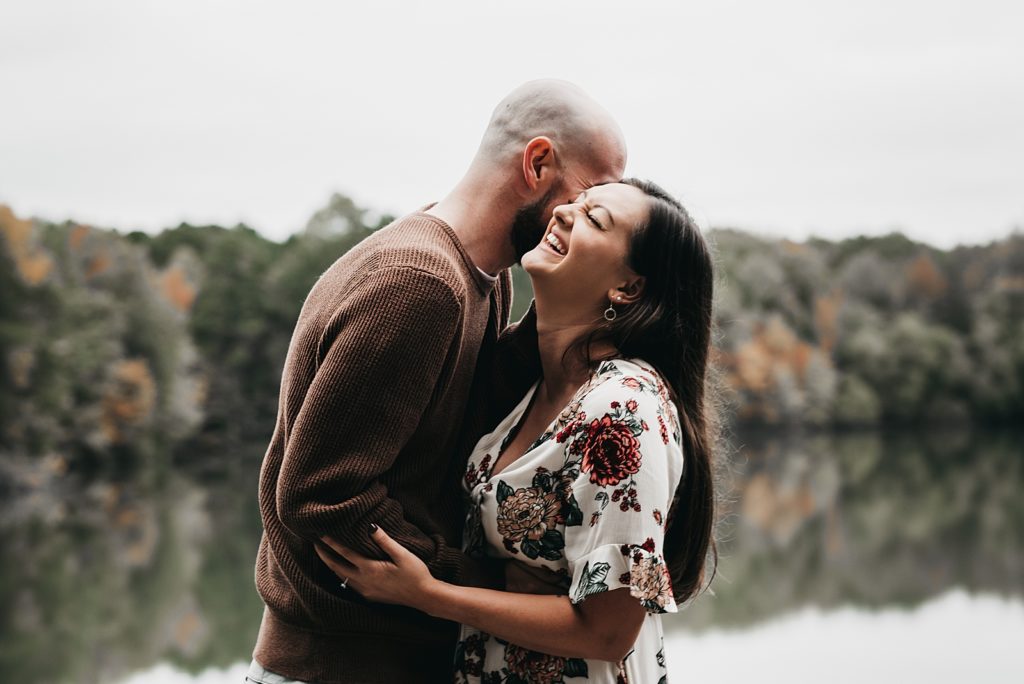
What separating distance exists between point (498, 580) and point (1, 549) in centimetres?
2038

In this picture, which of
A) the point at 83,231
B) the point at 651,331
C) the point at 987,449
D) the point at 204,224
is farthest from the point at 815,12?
the point at 651,331

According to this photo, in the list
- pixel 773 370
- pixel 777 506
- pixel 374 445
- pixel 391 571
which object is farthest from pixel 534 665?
pixel 773 370

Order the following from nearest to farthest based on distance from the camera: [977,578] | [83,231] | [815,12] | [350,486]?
[350,486]
[977,578]
[83,231]
[815,12]

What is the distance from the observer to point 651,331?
2459 millimetres

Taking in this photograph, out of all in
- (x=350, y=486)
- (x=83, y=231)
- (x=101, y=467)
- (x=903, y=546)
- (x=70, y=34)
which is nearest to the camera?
(x=350, y=486)

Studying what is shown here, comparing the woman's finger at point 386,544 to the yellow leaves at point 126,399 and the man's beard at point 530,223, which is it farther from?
the yellow leaves at point 126,399

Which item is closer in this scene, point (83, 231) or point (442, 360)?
point (442, 360)

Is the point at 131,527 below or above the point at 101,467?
below

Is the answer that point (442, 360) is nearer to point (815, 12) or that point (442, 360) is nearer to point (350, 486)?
point (350, 486)

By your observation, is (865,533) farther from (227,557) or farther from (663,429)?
(663,429)

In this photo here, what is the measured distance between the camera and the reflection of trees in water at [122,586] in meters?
15.0

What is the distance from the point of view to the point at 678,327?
2488 millimetres

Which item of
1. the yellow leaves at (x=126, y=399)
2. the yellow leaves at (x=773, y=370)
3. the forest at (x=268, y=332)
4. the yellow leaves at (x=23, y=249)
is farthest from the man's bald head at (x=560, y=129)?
the yellow leaves at (x=773, y=370)

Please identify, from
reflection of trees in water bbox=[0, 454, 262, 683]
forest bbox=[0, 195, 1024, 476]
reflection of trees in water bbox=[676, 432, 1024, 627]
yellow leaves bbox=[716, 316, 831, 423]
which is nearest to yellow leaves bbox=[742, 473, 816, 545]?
reflection of trees in water bbox=[676, 432, 1024, 627]
